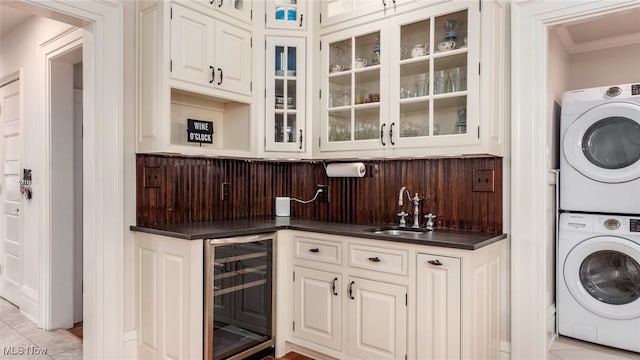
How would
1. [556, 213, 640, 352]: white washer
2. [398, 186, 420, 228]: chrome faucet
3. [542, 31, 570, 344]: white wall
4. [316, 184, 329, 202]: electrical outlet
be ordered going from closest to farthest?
[398, 186, 420, 228]: chrome faucet, [556, 213, 640, 352]: white washer, [542, 31, 570, 344]: white wall, [316, 184, 329, 202]: electrical outlet

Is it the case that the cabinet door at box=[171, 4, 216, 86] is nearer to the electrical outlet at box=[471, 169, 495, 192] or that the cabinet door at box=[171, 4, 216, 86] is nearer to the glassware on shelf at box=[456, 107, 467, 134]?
the glassware on shelf at box=[456, 107, 467, 134]

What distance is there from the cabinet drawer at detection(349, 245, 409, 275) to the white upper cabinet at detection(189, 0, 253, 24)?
1707mm

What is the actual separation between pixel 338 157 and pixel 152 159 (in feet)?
3.97

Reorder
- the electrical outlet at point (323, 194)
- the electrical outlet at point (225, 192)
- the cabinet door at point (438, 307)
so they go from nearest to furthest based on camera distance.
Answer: the cabinet door at point (438, 307)
the electrical outlet at point (225, 192)
the electrical outlet at point (323, 194)

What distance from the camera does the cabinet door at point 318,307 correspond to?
2.44 metres

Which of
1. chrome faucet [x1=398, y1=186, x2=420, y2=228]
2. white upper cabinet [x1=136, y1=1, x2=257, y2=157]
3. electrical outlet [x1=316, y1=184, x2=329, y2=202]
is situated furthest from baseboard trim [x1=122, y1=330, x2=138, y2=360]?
chrome faucet [x1=398, y1=186, x2=420, y2=228]

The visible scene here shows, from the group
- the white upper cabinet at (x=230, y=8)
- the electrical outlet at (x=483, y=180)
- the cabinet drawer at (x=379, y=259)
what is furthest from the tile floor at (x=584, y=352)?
the white upper cabinet at (x=230, y=8)

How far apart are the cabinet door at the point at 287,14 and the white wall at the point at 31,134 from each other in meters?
1.69

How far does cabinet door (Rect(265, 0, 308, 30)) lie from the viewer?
2.94 metres

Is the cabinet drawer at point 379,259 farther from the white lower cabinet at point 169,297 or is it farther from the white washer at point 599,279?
the white washer at point 599,279

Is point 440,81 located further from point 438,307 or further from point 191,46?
point 191,46

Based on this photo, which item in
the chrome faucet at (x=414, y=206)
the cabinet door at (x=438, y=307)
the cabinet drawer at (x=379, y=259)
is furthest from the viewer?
the chrome faucet at (x=414, y=206)

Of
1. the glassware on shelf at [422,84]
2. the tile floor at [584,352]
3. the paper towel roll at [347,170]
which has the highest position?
the glassware on shelf at [422,84]

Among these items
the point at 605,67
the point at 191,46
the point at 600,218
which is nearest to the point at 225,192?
the point at 191,46
